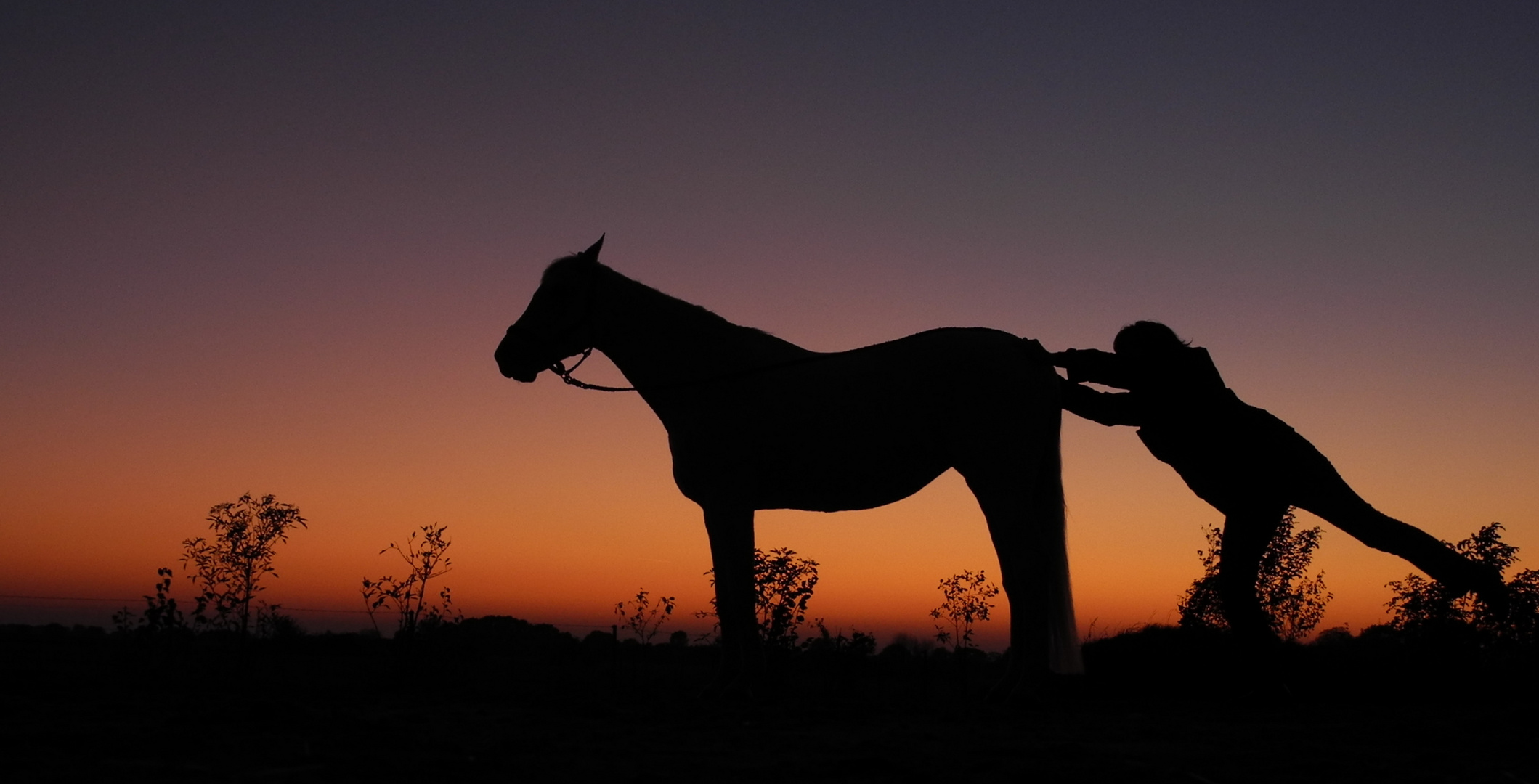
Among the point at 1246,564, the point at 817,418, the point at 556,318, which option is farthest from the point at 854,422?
the point at 1246,564

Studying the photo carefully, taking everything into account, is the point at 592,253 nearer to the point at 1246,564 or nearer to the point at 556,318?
the point at 556,318

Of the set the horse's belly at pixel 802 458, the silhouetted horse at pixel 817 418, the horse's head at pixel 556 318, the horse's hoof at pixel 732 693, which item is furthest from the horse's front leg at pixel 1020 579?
the horse's head at pixel 556 318

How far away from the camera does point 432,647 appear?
9.45m

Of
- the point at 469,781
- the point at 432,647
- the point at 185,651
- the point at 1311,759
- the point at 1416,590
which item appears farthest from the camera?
the point at 1416,590

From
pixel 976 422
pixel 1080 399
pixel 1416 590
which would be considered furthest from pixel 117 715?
pixel 1416 590

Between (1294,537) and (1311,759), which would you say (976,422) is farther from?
Result: (1294,537)

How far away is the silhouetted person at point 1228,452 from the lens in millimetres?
6512

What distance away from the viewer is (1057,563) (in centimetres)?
702

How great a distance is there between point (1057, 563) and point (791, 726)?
2.83 metres

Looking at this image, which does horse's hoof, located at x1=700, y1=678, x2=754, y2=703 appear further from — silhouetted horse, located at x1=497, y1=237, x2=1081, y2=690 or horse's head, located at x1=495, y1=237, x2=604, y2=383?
horse's head, located at x1=495, y1=237, x2=604, y2=383

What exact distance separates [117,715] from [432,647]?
5218 millimetres

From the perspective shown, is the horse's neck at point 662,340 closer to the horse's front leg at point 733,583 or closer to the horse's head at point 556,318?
the horse's head at point 556,318

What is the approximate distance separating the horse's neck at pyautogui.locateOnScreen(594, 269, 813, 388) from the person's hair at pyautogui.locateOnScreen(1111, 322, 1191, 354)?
2316 mm

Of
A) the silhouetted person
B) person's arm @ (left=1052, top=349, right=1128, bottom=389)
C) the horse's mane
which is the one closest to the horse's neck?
the horse's mane
